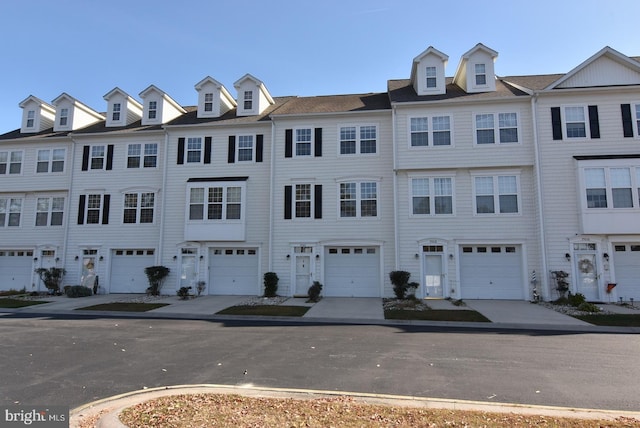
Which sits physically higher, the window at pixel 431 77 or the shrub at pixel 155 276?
the window at pixel 431 77

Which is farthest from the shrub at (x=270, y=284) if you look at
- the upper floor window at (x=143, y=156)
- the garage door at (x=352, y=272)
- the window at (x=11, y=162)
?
the window at (x=11, y=162)

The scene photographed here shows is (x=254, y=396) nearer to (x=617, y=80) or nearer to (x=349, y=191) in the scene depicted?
(x=349, y=191)

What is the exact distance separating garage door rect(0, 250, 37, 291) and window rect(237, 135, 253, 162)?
1310cm

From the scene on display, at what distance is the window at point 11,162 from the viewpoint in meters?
21.3

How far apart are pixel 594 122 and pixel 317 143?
41.3ft

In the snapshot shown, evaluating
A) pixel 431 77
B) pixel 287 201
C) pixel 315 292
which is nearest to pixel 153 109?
pixel 287 201

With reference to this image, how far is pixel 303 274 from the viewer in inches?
711

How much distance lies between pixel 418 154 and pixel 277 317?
32.7ft

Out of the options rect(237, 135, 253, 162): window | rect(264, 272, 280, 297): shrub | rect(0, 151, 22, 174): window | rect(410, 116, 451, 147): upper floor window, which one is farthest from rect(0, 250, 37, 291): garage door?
rect(410, 116, 451, 147): upper floor window

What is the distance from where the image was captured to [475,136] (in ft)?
56.8

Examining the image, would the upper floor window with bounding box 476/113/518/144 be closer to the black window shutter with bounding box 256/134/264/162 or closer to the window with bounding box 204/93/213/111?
the black window shutter with bounding box 256/134/264/162

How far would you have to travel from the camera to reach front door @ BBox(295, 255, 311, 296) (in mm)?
17908

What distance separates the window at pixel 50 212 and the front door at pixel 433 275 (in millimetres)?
19752

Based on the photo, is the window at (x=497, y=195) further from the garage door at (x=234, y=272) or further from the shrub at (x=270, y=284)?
the garage door at (x=234, y=272)
